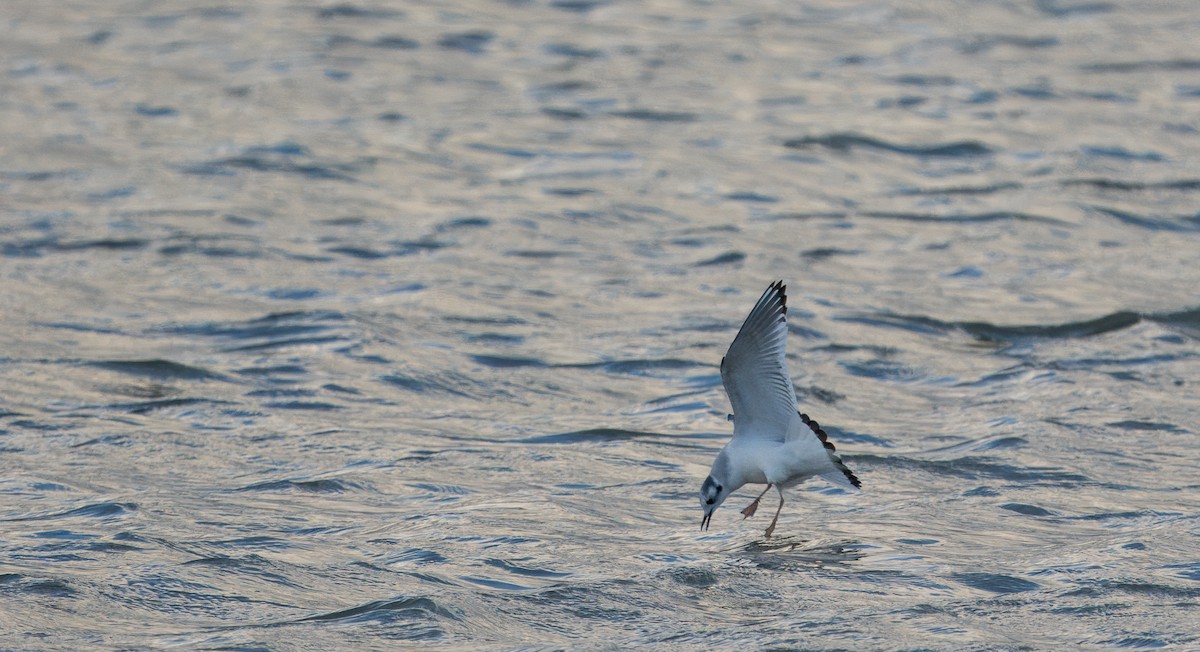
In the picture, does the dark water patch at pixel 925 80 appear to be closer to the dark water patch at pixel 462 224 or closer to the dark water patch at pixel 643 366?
the dark water patch at pixel 462 224

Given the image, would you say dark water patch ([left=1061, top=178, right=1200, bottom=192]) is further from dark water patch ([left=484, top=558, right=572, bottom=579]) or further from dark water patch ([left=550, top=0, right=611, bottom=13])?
dark water patch ([left=484, top=558, right=572, bottom=579])

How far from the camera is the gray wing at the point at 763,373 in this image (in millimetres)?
8383

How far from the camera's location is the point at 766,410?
8758 mm

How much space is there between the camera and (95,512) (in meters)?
9.59

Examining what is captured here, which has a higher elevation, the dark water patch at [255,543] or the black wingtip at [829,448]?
the black wingtip at [829,448]

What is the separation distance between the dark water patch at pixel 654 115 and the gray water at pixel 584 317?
0.22 ft

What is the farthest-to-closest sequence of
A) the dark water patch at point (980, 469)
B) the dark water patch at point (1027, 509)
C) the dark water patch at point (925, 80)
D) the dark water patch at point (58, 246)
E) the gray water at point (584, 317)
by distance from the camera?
the dark water patch at point (925, 80) < the dark water patch at point (58, 246) < the dark water patch at point (980, 469) < the dark water patch at point (1027, 509) < the gray water at point (584, 317)

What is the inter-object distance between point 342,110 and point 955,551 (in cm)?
1176

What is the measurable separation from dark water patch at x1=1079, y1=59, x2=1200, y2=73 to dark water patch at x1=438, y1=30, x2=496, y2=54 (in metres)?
7.26

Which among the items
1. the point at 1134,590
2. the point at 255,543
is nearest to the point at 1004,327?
the point at 1134,590

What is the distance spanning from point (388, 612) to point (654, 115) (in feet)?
38.0

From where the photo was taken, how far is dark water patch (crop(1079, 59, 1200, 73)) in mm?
20797

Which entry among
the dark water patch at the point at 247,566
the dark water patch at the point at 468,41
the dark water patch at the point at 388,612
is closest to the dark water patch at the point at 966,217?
the dark water patch at the point at 468,41

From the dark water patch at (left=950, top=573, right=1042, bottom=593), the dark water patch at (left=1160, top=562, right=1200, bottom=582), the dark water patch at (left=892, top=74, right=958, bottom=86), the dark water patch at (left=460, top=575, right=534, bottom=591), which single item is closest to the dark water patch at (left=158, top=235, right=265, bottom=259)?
the dark water patch at (left=460, top=575, right=534, bottom=591)
